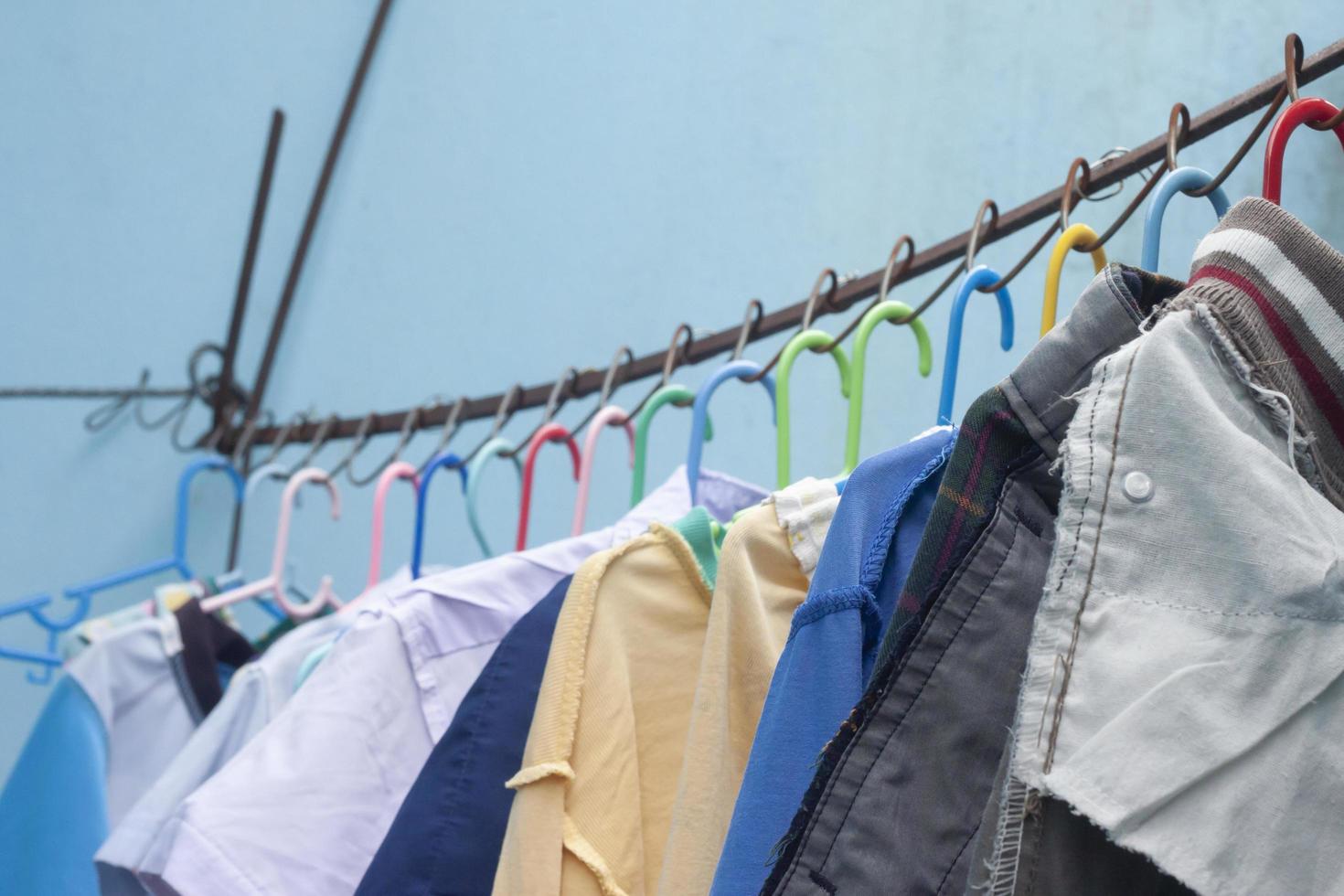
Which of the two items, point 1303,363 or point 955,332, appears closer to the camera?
point 1303,363

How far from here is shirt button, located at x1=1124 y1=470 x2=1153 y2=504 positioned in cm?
39

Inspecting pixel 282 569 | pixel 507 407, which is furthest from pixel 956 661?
pixel 282 569

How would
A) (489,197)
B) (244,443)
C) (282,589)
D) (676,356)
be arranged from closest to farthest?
(676,356)
(282,589)
(244,443)
(489,197)

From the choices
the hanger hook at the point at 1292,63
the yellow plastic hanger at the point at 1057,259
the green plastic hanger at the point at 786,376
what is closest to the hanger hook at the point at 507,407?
the green plastic hanger at the point at 786,376

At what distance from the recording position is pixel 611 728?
635mm

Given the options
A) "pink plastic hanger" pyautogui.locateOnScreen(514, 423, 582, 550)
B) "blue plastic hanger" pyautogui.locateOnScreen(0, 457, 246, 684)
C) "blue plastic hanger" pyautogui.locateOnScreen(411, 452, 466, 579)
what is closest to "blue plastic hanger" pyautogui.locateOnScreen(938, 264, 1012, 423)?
"pink plastic hanger" pyautogui.locateOnScreen(514, 423, 582, 550)

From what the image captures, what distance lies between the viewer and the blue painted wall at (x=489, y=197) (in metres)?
1.47

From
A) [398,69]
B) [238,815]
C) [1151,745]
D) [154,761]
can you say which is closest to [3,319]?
[398,69]

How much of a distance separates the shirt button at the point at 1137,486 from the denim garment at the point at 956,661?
6cm

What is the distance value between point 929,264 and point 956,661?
0.43 metres

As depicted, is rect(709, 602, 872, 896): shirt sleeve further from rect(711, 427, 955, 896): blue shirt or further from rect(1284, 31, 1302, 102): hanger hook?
rect(1284, 31, 1302, 102): hanger hook

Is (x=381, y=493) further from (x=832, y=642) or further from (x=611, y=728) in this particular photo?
(x=832, y=642)

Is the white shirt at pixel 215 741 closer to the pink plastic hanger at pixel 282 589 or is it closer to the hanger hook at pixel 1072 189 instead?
the pink plastic hanger at pixel 282 589

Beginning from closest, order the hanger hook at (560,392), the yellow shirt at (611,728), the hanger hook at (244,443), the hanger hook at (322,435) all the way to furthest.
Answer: the yellow shirt at (611,728) → the hanger hook at (560,392) → the hanger hook at (322,435) → the hanger hook at (244,443)
